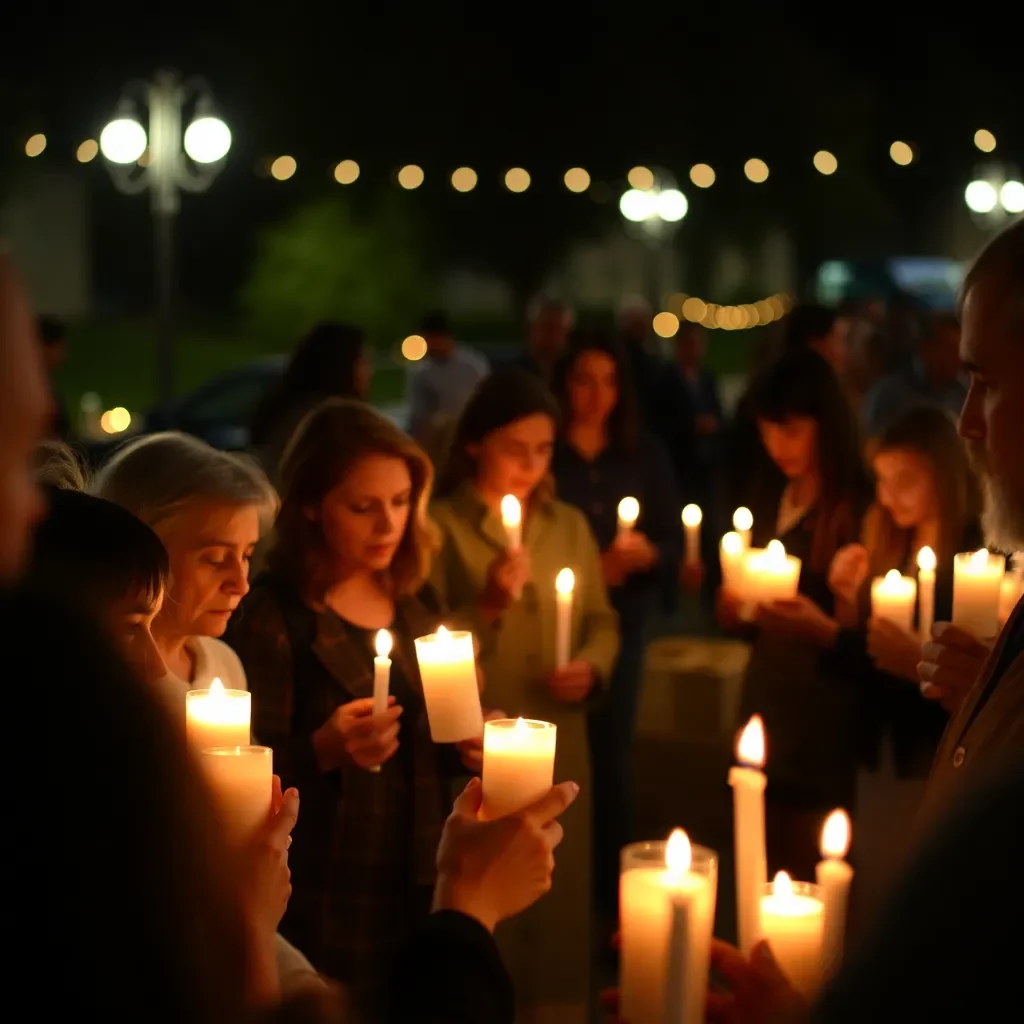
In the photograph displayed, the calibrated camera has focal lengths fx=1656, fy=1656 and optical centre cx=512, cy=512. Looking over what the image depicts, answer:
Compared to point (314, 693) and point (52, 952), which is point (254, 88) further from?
point (52, 952)

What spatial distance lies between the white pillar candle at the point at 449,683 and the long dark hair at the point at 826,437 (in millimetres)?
2385

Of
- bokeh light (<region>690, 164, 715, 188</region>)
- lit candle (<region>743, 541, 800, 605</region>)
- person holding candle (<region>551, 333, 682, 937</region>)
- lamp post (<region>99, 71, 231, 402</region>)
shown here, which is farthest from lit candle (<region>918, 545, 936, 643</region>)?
bokeh light (<region>690, 164, 715, 188</region>)

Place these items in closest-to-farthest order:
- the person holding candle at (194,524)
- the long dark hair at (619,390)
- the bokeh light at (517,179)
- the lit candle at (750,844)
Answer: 1. the lit candle at (750,844)
2. the person holding candle at (194,524)
3. the long dark hair at (619,390)
4. the bokeh light at (517,179)

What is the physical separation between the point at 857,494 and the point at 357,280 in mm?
33176

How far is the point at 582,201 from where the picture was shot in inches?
1298

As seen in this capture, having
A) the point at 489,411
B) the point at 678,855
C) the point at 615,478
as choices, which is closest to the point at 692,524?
the point at 615,478

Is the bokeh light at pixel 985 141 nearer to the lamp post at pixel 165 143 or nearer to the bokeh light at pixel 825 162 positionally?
the bokeh light at pixel 825 162

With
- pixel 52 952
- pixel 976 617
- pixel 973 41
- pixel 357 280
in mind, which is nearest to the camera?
pixel 52 952

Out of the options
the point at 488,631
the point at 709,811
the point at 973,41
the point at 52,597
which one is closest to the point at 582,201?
the point at 973,41

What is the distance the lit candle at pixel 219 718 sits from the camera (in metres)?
2.59

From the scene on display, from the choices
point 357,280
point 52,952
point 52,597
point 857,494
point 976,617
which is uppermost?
point 357,280

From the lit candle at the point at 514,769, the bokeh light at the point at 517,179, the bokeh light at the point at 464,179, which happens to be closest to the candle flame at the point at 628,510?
the lit candle at the point at 514,769

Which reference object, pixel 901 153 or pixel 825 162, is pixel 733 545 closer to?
pixel 901 153

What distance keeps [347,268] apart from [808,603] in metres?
33.7
